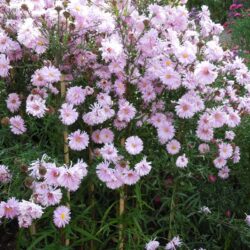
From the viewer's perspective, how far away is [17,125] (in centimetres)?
242

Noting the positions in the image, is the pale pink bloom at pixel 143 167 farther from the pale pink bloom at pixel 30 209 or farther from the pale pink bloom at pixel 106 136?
the pale pink bloom at pixel 30 209

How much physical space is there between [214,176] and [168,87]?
66cm

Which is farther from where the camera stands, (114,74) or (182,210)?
(182,210)

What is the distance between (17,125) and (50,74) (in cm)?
32

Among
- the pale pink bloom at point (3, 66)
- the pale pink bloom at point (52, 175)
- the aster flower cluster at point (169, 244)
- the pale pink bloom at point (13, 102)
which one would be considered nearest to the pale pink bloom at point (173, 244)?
the aster flower cluster at point (169, 244)

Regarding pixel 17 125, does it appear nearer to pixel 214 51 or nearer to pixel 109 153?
pixel 109 153

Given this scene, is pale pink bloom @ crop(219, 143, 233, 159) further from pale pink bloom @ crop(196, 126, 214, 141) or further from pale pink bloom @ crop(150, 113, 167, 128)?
pale pink bloom @ crop(150, 113, 167, 128)

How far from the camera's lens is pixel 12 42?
238 centimetres

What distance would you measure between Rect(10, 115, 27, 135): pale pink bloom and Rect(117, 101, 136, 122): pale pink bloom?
46 centimetres

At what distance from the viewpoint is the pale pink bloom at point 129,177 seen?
225 centimetres

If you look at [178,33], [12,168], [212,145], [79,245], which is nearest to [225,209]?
[212,145]

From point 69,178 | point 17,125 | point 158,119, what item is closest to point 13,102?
point 17,125

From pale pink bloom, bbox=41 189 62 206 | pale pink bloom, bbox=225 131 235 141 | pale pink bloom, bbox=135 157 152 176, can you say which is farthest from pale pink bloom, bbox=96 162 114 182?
pale pink bloom, bbox=225 131 235 141

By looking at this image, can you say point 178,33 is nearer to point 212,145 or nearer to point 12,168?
point 212,145
